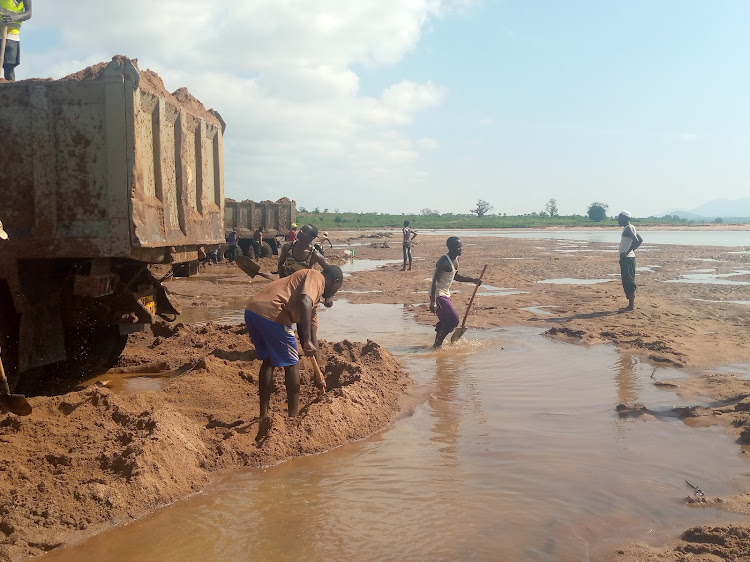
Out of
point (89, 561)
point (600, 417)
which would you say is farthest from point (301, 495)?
point (600, 417)

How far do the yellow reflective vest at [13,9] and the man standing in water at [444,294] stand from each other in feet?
18.3

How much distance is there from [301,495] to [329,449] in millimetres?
851

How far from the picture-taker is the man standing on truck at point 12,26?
6227mm

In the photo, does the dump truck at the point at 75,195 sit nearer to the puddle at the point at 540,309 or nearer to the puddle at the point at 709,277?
the puddle at the point at 540,309

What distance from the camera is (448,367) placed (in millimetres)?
7805

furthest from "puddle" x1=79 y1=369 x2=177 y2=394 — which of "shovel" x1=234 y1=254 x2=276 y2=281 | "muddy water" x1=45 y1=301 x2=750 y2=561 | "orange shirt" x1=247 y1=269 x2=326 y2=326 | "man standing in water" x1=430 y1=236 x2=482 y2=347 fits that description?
"man standing in water" x1=430 y1=236 x2=482 y2=347

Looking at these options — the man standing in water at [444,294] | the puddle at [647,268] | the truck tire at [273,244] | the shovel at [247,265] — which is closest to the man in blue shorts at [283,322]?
the shovel at [247,265]

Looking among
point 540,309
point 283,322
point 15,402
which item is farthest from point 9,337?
point 540,309

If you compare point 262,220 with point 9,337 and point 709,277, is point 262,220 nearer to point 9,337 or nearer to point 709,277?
point 709,277

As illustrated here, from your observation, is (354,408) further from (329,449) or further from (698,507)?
(698,507)

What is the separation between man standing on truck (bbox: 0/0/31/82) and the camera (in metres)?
6.23

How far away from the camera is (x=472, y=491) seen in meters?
4.11

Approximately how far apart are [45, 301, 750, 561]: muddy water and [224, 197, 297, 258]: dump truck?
1787 centimetres

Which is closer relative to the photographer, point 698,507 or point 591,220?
point 698,507
